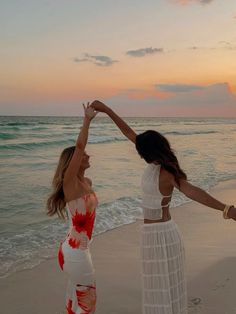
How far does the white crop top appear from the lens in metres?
3.35

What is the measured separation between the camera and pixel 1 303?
17.3 feet

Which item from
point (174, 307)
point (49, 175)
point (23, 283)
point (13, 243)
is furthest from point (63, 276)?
point (49, 175)

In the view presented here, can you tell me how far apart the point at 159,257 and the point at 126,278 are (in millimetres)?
2647

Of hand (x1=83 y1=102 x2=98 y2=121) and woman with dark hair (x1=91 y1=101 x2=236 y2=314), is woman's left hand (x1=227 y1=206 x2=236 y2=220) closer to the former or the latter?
woman with dark hair (x1=91 y1=101 x2=236 y2=314)

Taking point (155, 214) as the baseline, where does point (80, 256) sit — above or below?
below

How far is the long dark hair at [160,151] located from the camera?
10.6ft

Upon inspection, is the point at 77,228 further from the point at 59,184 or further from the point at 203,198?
the point at 203,198

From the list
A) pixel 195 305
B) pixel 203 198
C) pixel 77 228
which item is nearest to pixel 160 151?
pixel 203 198

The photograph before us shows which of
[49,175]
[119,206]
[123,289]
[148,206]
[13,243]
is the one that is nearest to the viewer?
[148,206]

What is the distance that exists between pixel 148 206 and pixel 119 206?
7562 millimetres

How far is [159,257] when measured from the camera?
11.3 ft

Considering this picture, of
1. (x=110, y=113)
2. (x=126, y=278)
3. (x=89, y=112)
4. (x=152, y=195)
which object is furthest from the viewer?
(x=126, y=278)

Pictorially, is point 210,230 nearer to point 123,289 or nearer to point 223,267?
point 223,267

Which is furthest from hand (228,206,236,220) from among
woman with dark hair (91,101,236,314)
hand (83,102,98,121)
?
hand (83,102,98,121)
